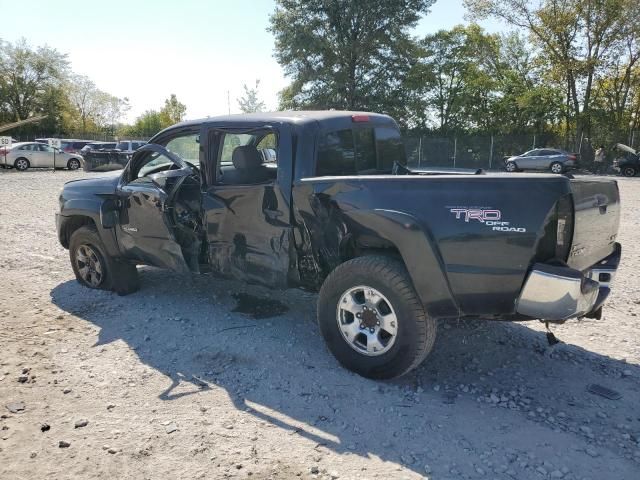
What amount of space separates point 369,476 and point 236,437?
0.84 m

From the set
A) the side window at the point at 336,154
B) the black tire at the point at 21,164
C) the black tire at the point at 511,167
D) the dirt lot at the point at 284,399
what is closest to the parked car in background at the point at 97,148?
the black tire at the point at 21,164

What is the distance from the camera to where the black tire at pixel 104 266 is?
221 inches

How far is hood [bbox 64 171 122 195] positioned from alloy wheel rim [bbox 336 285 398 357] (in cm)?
303

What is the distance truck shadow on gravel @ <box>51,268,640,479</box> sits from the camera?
2955mm

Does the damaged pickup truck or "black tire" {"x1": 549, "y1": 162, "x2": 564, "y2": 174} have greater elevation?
"black tire" {"x1": 549, "y1": 162, "x2": 564, "y2": 174}

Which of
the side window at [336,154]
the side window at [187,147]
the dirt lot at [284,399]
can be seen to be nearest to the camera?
the dirt lot at [284,399]

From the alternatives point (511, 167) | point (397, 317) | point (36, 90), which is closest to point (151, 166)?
point (397, 317)

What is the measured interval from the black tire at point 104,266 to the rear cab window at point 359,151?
9.02ft

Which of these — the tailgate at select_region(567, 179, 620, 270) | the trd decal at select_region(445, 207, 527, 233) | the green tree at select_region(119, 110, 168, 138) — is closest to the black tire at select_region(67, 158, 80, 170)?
the trd decal at select_region(445, 207, 527, 233)

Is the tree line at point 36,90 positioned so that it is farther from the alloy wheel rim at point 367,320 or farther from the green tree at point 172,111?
the alloy wheel rim at point 367,320

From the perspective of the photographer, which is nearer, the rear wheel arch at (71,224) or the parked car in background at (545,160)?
the rear wheel arch at (71,224)

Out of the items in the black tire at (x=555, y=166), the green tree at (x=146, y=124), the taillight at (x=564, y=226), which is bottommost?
the taillight at (x=564, y=226)

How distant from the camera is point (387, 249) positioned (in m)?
3.87

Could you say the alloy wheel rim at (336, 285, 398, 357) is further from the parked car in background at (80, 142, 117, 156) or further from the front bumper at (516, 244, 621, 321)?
the parked car in background at (80, 142, 117, 156)
